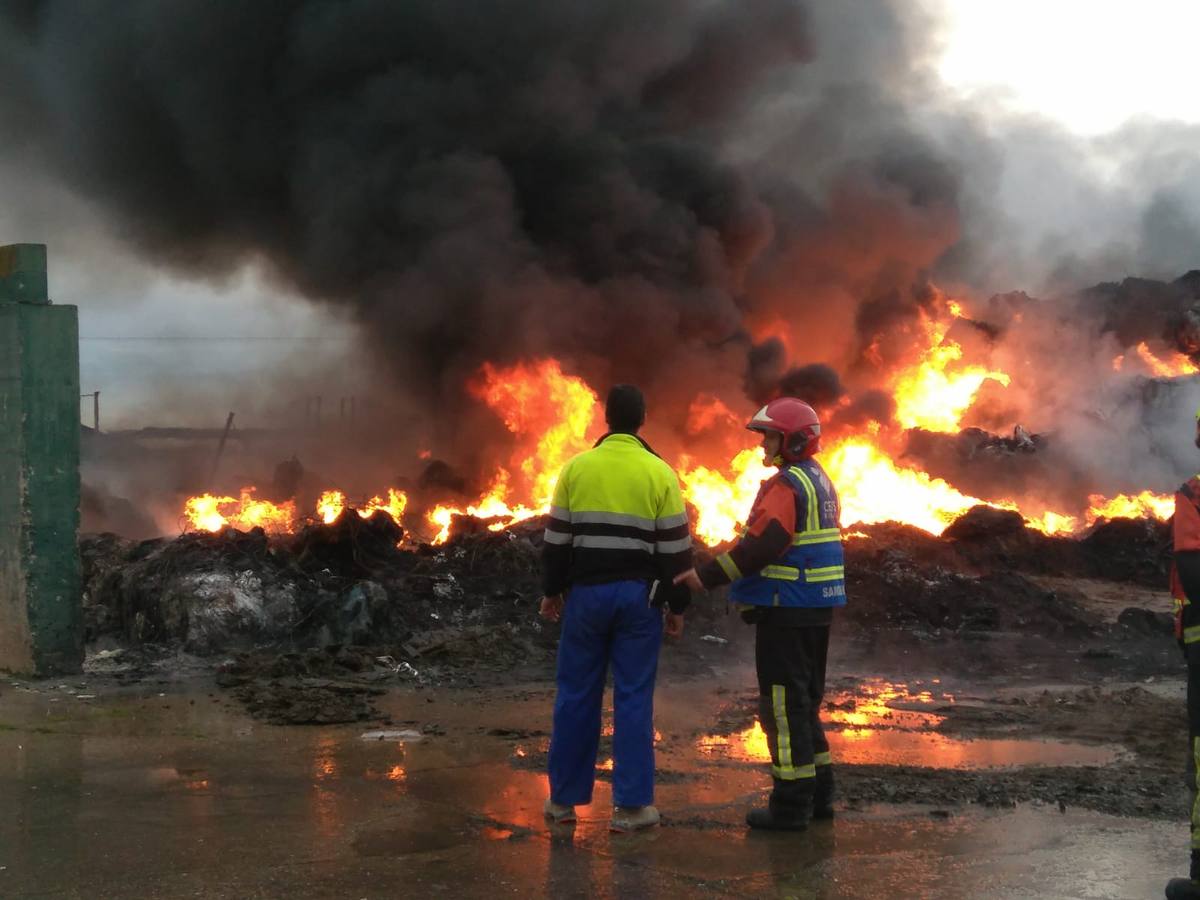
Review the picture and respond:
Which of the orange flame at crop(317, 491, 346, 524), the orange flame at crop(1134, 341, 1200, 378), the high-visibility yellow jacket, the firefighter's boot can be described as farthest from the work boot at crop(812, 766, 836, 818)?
the orange flame at crop(1134, 341, 1200, 378)

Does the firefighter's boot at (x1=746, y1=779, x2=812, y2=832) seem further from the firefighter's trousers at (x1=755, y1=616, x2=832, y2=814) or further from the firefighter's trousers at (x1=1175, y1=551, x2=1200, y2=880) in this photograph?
the firefighter's trousers at (x1=1175, y1=551, x2=1200, y2=880)

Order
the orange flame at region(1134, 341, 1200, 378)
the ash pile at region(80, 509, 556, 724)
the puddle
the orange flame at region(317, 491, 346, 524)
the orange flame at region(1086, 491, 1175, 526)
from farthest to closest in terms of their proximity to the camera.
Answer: the orange flame at region(1134, 341, 1200, 378)
the orange flame at region(1086, 491, 1175, 526)
the orange flame at region(317, 491, 346, 524)
the ash pile at region(80, 509, 556, 724)
the puddle

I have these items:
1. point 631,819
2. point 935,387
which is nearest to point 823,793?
point 631,819

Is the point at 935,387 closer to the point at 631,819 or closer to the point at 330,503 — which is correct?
the point at 330,503

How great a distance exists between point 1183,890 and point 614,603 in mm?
2222

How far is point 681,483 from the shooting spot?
52.4ft

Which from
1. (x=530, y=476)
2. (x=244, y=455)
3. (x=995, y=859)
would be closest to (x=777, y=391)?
(x=530, y=476)

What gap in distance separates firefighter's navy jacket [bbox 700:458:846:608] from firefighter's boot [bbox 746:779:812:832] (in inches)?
28.0

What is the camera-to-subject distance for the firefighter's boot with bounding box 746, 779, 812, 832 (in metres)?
4.85

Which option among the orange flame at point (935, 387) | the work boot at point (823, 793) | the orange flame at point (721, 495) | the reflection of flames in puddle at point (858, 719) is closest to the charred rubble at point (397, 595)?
the orange flame at point (721, 495)

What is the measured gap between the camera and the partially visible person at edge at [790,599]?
16.1 feet

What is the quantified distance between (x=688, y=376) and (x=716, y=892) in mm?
15934

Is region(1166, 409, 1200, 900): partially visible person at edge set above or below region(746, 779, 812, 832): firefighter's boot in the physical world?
above

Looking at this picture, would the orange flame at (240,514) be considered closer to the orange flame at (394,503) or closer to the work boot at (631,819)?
the orange flame at (394,503)
